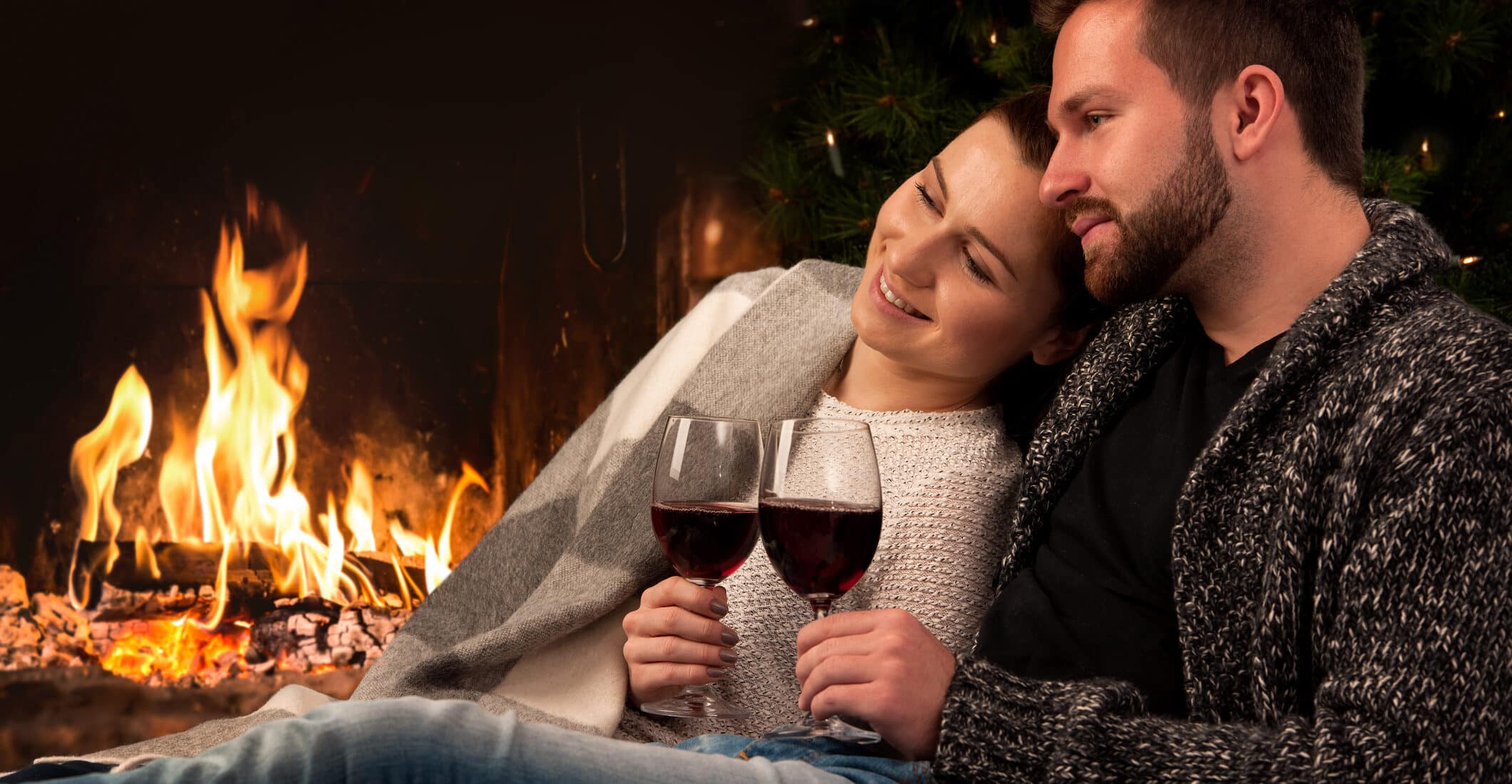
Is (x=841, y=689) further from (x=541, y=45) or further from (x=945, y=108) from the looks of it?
(x=541, y=45)

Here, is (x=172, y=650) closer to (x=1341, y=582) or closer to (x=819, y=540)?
(x=819, y=540)

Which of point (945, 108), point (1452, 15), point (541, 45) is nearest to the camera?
point (1452, 15)

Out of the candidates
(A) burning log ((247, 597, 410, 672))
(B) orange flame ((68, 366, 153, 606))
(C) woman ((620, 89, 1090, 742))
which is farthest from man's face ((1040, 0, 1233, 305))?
(B) orange flame ((68, 366, 153, 606))

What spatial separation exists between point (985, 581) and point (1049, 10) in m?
0.60

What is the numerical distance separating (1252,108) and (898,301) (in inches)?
15.8

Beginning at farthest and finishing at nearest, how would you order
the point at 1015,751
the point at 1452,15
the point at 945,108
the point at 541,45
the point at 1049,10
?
the point at 541,45 → the point at 945,108 → the point at 1452,15 → the point at 1049,10 → the point at 1015,751

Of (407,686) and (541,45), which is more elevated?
(541,45)

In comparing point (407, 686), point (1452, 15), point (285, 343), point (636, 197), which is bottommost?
point (407, 686)

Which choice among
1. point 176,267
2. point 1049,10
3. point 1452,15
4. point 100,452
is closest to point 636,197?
point 176,267

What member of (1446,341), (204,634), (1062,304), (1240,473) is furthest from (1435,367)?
(204,634)

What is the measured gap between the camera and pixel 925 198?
135cm

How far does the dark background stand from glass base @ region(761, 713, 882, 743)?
1376 mm

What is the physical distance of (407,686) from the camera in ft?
4.47

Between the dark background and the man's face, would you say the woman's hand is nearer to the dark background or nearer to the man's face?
the man's face
